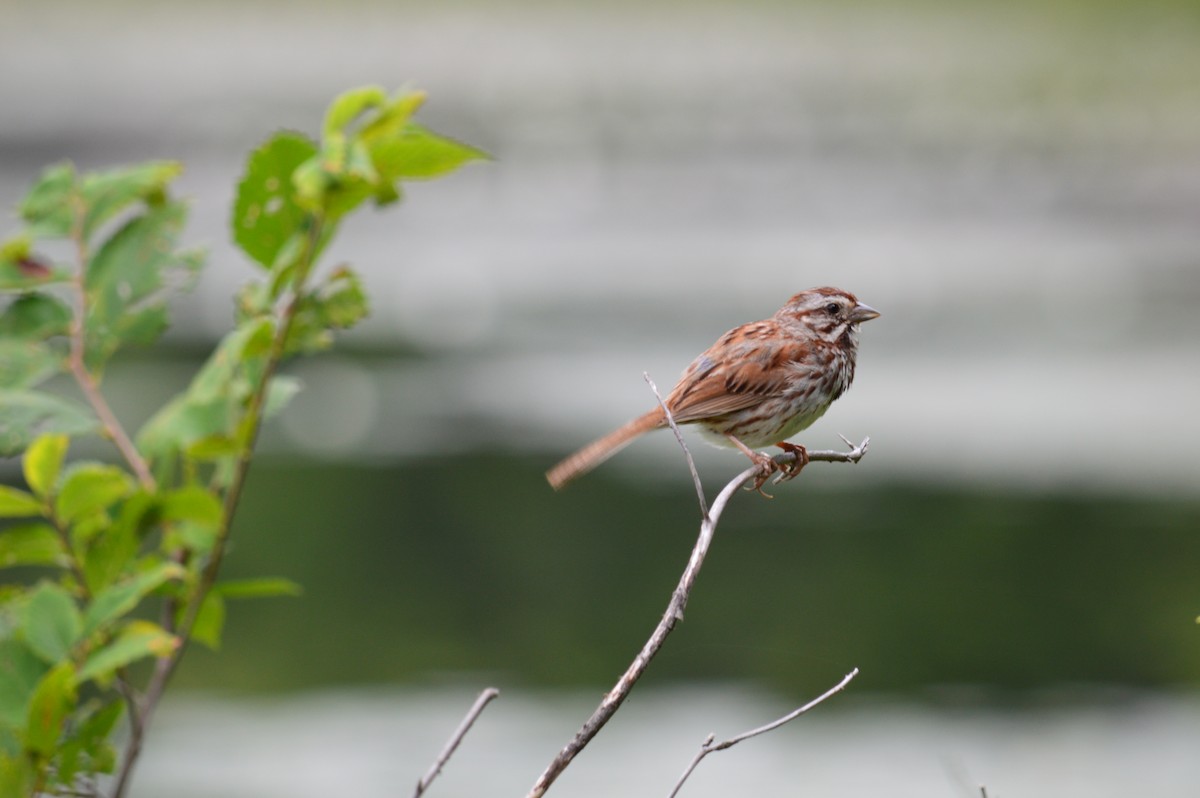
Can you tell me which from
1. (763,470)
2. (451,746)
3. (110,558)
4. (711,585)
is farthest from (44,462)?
(711,585)

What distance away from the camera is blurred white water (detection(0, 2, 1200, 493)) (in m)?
18.5

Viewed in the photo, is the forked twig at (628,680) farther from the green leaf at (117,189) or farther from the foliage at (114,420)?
the green leaf at (117,189)

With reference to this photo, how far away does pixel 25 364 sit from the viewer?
2801mm

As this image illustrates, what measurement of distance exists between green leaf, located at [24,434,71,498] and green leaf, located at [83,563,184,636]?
8.6 inches

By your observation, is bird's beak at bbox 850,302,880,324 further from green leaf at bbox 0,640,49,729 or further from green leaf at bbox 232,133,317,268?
green leaf at bbox 0,640,49,729

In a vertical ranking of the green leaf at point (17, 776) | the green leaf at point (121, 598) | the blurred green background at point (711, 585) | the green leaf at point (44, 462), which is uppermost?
the green leaf at point (44, 462)

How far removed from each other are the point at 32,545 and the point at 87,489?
0.40 feet

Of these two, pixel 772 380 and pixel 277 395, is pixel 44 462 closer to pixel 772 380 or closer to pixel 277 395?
→ pixel 277 395

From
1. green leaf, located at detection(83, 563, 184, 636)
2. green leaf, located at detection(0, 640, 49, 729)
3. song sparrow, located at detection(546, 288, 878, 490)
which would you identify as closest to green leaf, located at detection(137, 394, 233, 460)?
green leaf, located at detection(83, 563, 184, 636)

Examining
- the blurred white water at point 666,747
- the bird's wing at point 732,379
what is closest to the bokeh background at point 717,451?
the blurred white water at point 666,747

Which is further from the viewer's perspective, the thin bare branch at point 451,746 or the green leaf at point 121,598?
the green leaf at point 121,598

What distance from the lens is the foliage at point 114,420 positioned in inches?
98.7

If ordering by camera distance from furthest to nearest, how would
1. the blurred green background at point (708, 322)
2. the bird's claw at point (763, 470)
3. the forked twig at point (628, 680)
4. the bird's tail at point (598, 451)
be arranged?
the blurred green background at point (708, 322)
the bird's tail at point (598, 451)
the bird's claw at point (763, 470)
the forked twig at point (628, 680)

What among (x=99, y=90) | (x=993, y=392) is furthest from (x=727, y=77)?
(x=993, y=392)
